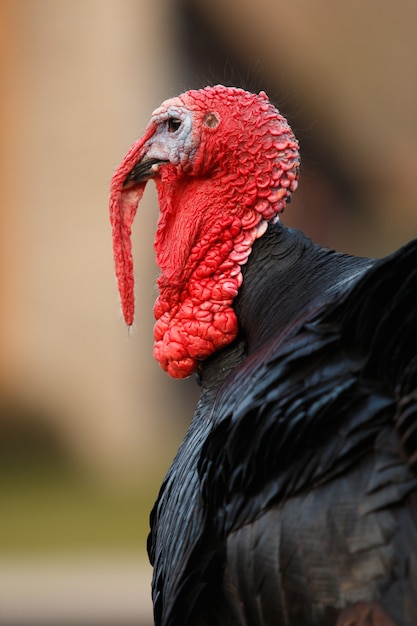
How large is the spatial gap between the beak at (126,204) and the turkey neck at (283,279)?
12.6 inches

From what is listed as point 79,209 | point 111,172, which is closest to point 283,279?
point 111,172

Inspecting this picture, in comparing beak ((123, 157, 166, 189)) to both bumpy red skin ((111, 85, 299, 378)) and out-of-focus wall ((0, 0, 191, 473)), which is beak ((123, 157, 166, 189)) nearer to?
bumpy red skin ((111, 85, 299, 378))

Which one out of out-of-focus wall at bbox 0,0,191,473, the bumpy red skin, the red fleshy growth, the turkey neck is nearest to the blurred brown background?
out-of-focus wall at bbox 0,0,191,473

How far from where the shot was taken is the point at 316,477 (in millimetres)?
1996

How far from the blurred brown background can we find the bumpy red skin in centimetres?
395

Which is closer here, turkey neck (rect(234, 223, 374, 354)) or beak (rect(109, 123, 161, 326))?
turkey neck (rect(234, 223, 374, 354))

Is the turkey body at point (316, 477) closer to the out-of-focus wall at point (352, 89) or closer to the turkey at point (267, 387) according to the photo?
the turkey at point (267, 387)

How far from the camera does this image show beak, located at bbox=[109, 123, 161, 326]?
2.68 metres

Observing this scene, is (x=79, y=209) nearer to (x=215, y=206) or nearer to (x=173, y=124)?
(x=173, y=124)

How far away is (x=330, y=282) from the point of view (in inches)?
92.5

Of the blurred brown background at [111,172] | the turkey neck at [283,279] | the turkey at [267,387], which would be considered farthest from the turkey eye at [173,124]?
the blurred brown background at [111,172]

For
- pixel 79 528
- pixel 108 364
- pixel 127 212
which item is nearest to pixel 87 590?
pixel 79 528

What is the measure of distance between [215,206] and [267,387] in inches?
22.4

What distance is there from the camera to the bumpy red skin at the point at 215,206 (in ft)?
8.30
